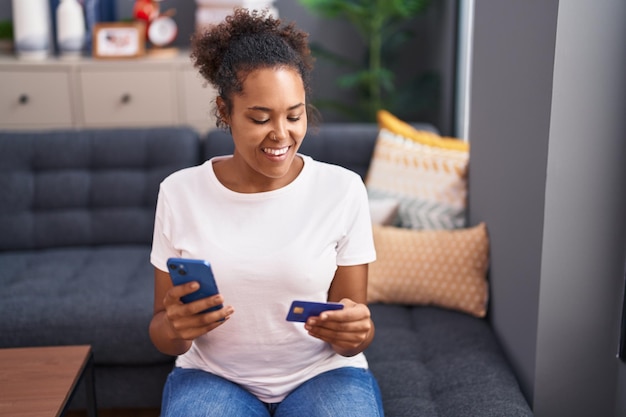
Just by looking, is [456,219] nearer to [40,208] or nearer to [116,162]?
[116,162]

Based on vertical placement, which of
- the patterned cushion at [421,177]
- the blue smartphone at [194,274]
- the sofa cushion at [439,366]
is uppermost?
the blue smartphone at [194,274]

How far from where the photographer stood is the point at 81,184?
2.68m

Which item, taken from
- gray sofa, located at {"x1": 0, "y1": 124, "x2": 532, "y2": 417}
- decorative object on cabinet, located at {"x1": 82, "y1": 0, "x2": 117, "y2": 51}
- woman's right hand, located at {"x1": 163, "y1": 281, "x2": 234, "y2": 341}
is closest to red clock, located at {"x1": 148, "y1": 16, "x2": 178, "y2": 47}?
decorative object on cabinet, located at {"x1": 82, "y1": 0, "x2": 117, "y2": 51}

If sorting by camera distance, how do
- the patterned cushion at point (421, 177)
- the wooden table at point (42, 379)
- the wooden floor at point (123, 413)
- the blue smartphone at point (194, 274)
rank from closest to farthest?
the blue smartphone at point (194, 274) < the wooden table at point (42, 379) < the wooden floor at point (123, 413) < the patterned cushion at point (421, 177)

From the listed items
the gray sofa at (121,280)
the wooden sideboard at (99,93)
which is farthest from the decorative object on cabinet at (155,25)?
the gray sofa at (121,280)

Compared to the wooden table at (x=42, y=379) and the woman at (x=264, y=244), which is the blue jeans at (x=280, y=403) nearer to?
the woman at (x=264, y=244)

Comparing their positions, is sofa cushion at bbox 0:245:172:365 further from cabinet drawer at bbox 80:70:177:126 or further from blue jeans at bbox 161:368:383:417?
cabinet drawer at bbox 80:70:177:126

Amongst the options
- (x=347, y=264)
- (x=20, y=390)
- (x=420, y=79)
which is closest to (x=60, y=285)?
(x=20, y=390)

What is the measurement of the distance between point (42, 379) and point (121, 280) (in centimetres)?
73

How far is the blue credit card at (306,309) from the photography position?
1.30 metres

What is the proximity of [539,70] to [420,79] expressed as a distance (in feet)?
6.38

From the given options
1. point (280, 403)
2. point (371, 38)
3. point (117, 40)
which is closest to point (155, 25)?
point (117, 40)

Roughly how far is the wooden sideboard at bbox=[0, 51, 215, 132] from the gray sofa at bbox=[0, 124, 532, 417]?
1.79ft

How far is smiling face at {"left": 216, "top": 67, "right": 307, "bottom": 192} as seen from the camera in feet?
4.58
